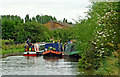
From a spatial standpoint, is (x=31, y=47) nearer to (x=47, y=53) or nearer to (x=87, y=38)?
(x=47, y=53)

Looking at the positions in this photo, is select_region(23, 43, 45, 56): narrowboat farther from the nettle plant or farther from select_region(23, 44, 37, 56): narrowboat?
the nettle plant

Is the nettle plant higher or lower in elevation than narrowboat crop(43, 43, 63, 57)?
higher

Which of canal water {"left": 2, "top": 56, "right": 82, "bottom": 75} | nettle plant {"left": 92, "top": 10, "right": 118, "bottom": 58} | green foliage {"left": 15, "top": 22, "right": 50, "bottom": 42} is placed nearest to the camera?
nettle plant {"left": 92, "top": 10, "right": 118, "bottom": 58}

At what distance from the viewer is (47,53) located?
108 feet

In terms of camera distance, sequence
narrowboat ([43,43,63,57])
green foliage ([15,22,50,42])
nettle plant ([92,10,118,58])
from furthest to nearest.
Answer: green foliage ([15,22,50,42]) < narrowboat ([43,43,63,57]) < nettle plant ([92,10,118,58])

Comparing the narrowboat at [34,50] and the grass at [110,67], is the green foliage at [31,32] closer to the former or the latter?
the narrowboat at [34,50]

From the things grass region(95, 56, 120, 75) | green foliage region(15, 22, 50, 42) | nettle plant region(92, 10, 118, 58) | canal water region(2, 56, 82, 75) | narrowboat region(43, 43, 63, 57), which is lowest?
canal water region(2, 56, 82, 75)

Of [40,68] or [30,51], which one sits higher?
[30,51]

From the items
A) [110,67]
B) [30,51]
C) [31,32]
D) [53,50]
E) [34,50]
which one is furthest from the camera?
[31,32]

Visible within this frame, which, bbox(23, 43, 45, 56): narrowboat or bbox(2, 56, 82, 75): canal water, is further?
bbox(23, 43, 45, 56): narrowboat

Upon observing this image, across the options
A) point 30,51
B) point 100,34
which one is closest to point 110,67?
point 100,34

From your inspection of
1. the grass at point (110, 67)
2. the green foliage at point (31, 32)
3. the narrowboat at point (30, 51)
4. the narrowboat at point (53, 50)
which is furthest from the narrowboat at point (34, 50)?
the grass at point (110, 67)

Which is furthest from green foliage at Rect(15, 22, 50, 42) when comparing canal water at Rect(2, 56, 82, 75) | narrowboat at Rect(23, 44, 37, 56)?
canal water at Rect(2, 56, 82, 75)

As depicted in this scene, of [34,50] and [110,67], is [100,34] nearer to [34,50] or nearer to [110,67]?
[110,67]
